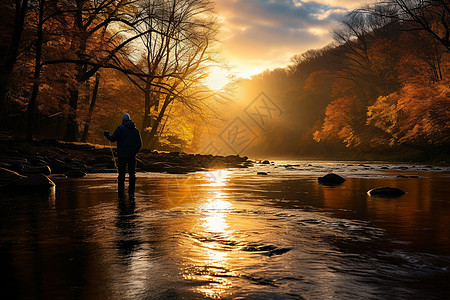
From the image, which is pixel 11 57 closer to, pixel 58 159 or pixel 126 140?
pixel 58 159

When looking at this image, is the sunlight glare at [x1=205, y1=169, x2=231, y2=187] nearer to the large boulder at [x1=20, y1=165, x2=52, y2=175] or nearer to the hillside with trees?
the large boulder at [x1=20, y1=165, x2=52, y2=175]

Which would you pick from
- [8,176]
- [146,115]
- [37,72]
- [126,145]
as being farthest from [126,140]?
[146,115]

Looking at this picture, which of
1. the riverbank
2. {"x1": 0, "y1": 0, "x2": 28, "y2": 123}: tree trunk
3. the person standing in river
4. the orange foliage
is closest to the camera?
the person standing in river

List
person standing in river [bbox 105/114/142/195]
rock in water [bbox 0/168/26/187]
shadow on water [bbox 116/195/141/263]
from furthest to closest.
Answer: rock in water [bbox 0/168/26/187]
person standing in river [bbox 105/114/142/195]
shadow on water [bbox 116/195/141/263]

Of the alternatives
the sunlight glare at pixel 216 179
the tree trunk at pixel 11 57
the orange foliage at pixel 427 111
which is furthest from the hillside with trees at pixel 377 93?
the tree trunk at pixel 11 57

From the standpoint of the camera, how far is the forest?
17.5 meters

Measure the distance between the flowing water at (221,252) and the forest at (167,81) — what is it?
6.40 m

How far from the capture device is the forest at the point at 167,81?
1752 centimetres

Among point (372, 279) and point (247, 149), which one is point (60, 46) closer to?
Answer: point (372, 279)

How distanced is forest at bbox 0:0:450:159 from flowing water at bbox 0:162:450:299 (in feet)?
21.0

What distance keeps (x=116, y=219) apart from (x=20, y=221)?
1.26 meters

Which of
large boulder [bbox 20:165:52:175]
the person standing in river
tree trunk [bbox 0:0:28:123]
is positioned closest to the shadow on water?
the person standing in river

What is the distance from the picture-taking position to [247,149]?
317 feet

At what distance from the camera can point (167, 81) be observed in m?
34.1
